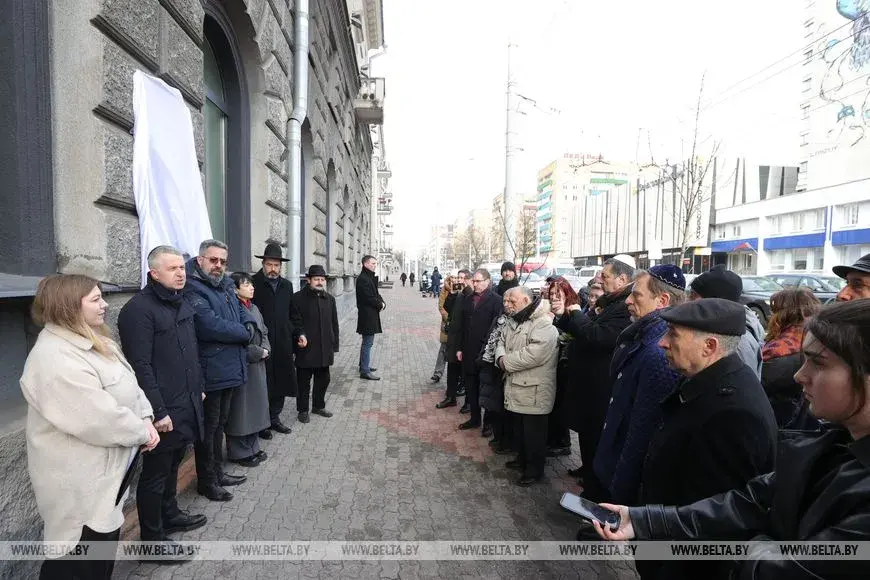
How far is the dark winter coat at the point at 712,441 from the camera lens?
6.07ft

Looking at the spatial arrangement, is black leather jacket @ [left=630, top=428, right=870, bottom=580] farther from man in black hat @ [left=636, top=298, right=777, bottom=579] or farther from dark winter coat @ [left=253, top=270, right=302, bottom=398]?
dark winter coat @ [left=253, top=270, right=302, bottom=398]

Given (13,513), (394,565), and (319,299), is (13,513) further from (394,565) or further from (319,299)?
(319,299)

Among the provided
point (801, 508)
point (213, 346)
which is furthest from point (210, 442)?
point (801, 508)

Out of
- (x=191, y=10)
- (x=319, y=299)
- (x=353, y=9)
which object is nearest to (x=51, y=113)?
(x=191, y=10)

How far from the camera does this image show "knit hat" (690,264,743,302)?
341 cm

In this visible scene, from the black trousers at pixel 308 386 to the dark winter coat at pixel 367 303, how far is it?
6.14 ft

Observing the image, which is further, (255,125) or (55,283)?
(255,125)

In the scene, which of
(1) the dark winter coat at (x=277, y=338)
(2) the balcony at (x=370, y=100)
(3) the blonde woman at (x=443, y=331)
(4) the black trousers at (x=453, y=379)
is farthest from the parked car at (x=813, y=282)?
(1) the dark winter coat at (x=277, y=338)

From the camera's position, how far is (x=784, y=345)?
334cm

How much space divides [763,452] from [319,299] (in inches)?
195

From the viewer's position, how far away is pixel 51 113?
10.2 feet

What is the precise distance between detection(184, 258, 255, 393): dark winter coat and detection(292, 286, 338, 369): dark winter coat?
1.75 meters

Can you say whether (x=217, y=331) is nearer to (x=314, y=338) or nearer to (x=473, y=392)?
(x=314, y=338)

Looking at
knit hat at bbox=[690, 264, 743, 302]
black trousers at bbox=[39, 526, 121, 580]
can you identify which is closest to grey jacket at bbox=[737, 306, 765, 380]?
knit hat at bbox=[690, 264, 743, 302]
